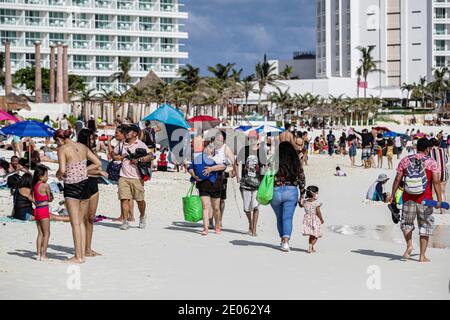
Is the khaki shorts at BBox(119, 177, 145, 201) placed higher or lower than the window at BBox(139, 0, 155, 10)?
lower

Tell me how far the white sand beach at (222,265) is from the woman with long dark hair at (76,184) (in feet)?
1.24

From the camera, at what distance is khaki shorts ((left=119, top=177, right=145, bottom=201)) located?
12656 millimetres

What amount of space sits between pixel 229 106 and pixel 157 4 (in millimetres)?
18025

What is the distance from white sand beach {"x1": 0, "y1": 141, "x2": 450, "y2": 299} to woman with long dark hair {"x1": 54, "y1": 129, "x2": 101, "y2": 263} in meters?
0.38

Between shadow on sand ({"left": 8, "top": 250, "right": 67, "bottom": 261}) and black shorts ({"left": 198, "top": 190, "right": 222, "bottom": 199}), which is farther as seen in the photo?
black shorts ({"left": 198, "top": 190, "right": 222, "bottom": 199})

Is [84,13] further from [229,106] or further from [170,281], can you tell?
[170,281]

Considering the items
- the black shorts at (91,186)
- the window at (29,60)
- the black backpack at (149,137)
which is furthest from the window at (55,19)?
the black shorts at (91,186)

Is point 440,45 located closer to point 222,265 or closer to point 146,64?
point 146,64

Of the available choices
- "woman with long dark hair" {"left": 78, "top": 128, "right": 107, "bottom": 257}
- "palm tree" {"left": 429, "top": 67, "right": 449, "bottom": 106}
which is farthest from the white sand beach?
"palm tree" {"left": 429, "top": 67, "right": 449, "bottom": 106}

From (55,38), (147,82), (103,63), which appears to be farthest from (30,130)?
(103,63)

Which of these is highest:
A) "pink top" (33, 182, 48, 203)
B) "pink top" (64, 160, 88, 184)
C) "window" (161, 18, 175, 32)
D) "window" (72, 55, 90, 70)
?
"window" (161, 18, 175, 32)

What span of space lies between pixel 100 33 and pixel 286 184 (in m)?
81.6

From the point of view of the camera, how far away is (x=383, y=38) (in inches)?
4390

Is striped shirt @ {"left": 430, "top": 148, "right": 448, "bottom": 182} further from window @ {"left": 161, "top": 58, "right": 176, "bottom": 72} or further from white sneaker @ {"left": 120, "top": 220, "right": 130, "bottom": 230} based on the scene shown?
window @ {"left": 161, "top": 58, "right": 176, "bottom": 72}
